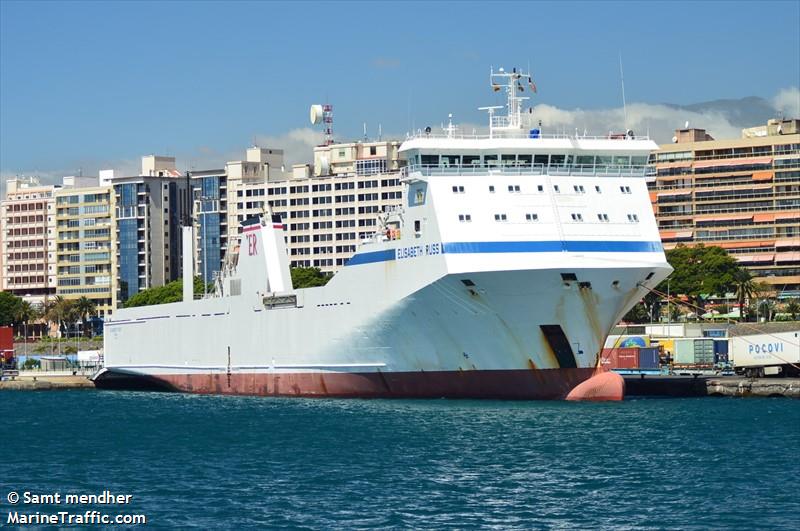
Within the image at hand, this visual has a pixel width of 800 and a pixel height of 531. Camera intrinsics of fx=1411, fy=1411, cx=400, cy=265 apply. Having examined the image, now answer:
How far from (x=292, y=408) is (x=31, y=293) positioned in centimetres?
11416

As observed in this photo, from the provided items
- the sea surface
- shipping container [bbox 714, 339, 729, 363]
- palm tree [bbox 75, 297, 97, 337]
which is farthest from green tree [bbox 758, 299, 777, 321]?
palm tree [bbox 75, 297, 97, 337]

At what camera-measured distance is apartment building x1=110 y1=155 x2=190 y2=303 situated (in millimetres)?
149125

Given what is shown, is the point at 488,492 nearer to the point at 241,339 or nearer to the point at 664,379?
the point at 664,379

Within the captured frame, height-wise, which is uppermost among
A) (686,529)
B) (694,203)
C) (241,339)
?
(694,203)

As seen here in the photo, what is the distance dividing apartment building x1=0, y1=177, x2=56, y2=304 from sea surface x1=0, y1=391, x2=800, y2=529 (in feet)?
355

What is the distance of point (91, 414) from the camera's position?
59.9 m

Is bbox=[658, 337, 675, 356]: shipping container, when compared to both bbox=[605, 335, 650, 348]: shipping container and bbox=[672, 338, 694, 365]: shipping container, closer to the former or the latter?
bbox=[605, 335, 650, 348]: shipping container

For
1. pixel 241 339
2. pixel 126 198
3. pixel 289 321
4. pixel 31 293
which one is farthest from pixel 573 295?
pixel 31 293

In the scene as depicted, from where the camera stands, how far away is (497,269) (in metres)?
50.5

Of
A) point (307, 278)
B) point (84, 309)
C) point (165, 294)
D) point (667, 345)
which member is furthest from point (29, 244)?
point (667, 345)

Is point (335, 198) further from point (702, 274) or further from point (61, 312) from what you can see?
point (702, 274)

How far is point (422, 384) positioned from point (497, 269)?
701 cm

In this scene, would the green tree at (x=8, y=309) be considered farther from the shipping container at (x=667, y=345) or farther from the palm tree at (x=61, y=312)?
the shipping container at (x=667, y=345)

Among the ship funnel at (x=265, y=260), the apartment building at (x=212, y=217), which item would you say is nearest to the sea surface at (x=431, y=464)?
the ship funnel at (x=265, y=260)
